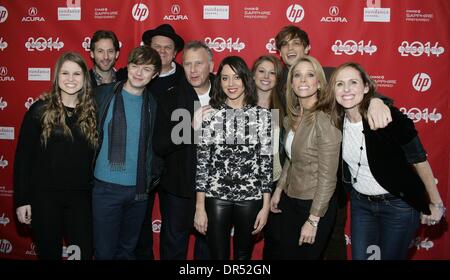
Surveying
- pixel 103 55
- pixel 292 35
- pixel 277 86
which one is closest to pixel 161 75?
pixel 103 55

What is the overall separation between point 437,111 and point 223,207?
2456 mm

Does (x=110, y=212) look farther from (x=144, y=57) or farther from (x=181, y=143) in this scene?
(x=144, y=57)

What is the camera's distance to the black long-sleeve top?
7.30 ft

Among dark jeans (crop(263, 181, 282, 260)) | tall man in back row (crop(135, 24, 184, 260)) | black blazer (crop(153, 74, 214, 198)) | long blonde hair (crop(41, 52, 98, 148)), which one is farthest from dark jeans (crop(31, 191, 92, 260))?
dark jeans (crop(263, 181, 282, 260))

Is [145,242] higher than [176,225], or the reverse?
[176,225]

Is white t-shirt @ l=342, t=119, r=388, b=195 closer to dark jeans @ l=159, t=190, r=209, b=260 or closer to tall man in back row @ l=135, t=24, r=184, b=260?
dark jeans @ l=159, t=190, r=209, b=260

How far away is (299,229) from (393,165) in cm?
65

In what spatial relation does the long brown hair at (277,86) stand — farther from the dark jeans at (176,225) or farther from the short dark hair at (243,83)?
the dark jeans at (176,225)

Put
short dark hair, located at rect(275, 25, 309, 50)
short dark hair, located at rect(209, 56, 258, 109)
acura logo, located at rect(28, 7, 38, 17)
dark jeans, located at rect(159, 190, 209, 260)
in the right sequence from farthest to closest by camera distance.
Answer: acura logo, located at rect(28, 7, 38, 17) < short dark hair, located at rect(275, 25, 309, 50) < dark jeans, located at rect(159, 190, 209, 260) < short dark hair, located at rect(209, 56, 258, 109)

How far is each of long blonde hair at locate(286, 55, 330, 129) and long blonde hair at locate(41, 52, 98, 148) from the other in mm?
1238

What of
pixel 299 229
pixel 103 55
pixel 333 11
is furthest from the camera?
pixel 333 11

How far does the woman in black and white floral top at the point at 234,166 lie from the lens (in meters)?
2.24

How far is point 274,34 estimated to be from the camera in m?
3.57

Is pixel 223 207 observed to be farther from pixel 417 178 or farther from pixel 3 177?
pixel 3 177
